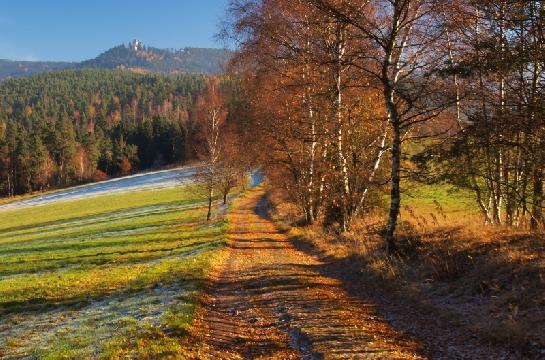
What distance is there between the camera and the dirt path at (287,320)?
8.20 meters

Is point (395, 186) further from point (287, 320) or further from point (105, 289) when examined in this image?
point (105, 289)

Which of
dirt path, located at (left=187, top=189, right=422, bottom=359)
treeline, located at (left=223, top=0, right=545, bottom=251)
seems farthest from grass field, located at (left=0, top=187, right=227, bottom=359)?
treeline, located at (left=223, top=0, right=545, bottom=251)

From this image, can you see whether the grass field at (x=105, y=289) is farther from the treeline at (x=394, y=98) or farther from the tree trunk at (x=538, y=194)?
the tree trunk at (x=538, y=194)

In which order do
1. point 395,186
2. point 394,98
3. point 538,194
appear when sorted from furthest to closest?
1. point 394,98
2. point 395,186
3. point 538,194

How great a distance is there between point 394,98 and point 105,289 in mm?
13151

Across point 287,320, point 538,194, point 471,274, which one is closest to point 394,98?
point 538,194

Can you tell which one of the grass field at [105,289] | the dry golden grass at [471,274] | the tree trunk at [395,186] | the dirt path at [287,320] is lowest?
the grass field at [105,289]

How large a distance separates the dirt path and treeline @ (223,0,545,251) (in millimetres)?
3582

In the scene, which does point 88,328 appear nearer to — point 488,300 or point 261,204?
point 488,300

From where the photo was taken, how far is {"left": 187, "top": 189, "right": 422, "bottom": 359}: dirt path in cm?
820

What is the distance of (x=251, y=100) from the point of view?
27.2m

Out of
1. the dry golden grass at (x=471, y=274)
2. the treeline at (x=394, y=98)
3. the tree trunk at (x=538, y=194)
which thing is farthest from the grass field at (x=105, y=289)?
the tree trunk at (x=538, y=194)

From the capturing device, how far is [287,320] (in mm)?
10141

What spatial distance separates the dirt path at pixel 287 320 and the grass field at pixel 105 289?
773 mm
